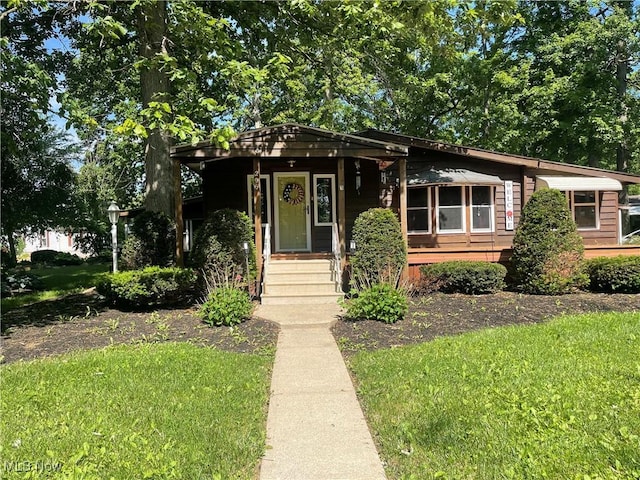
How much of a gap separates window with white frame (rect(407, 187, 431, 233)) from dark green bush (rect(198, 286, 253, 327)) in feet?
26.0

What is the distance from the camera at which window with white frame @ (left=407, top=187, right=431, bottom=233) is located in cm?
1438

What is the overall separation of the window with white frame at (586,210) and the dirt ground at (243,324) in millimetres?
6409

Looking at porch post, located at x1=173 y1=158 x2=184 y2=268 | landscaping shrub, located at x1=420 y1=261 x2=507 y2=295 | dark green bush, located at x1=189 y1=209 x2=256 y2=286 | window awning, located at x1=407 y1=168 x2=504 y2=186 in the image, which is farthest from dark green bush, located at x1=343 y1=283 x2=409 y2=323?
window awning, located at x1=407 y1=168 x2=504 y2=186

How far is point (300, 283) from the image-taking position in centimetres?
1019

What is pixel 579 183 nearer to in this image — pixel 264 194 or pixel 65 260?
pixel 264 194

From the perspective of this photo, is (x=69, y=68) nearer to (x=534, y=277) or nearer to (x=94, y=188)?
(x=94, y=188)

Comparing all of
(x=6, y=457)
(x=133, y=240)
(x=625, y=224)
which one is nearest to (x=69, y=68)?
(x=133, y=240)

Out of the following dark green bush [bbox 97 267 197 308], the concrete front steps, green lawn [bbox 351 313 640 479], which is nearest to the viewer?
green lawn [bbox 351 313 640 479]

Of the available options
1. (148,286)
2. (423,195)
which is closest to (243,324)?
(148,286)

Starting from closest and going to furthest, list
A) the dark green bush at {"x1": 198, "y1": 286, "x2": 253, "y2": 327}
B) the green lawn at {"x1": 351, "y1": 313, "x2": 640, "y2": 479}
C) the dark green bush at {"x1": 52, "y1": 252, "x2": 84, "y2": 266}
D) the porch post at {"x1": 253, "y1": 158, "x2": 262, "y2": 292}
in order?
the green lawn at {"x1": 351, "y1": 313, "x2": 640, "y2": 479}
the dark green bush at {"x1": 198, "y1": 286, "x2": 253, "y2": 327}
the porch post at {"x1": 253, "y1": 158, "x2": 262, "y2": 292}
the dark green bush at {"x1": 52, "y1": 252, "x2": 84, "y2": 266}

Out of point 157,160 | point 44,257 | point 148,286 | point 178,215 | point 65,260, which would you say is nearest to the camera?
point 148,286

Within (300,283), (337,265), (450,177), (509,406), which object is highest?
(450,177)

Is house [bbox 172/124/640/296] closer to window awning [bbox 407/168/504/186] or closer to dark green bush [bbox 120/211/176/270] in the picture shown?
window awning [bbox 407/168/504/186]

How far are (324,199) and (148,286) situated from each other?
20.3 ft
